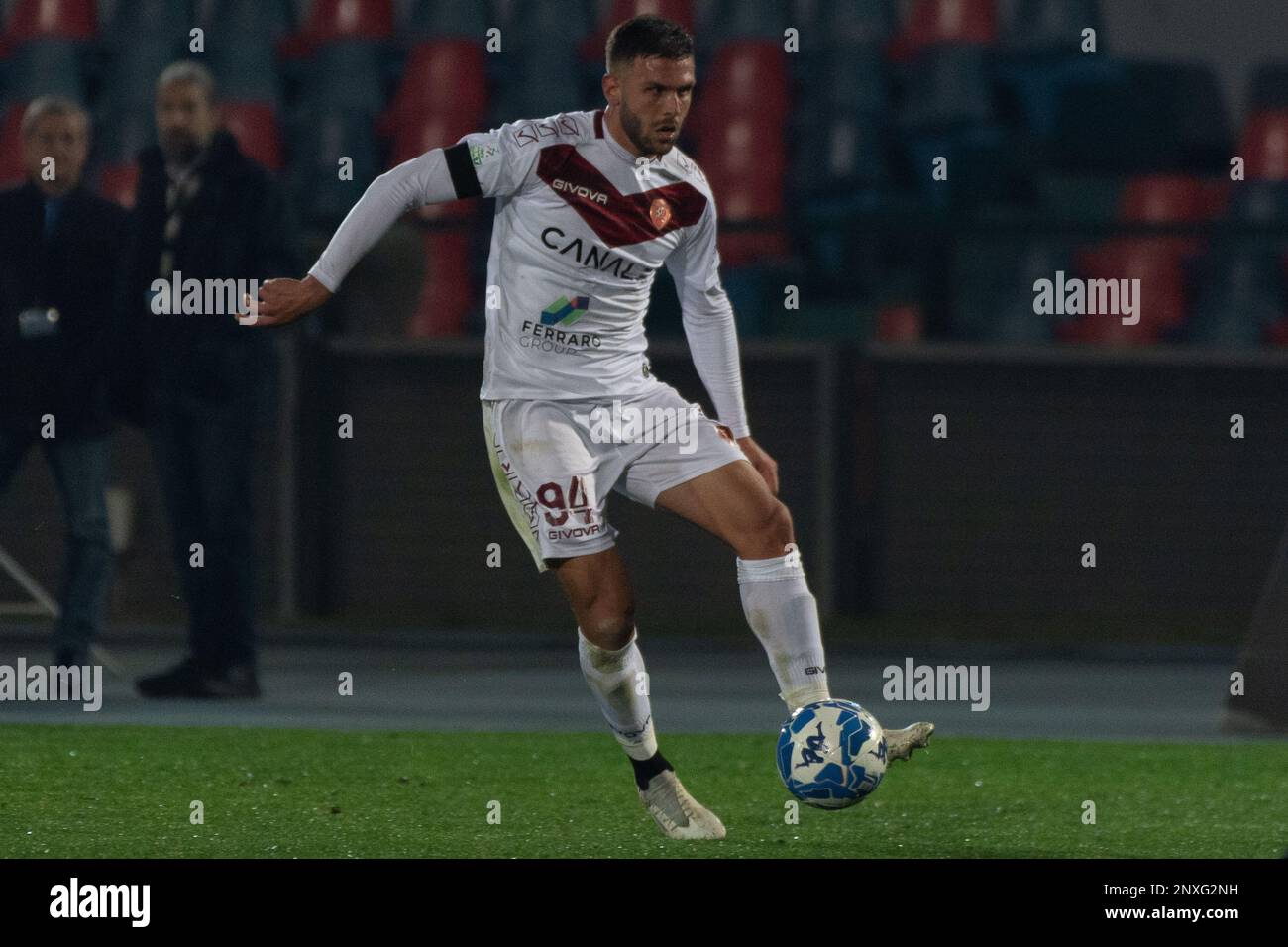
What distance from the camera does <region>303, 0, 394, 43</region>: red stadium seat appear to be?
54.2 feet

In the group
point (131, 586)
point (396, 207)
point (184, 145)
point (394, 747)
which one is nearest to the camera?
point (396, 207)

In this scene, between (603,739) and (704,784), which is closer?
(704,784)

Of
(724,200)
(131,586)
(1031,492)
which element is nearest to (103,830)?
(131,586)

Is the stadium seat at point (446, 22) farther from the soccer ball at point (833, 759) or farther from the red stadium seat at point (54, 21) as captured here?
the soccer ball at point (833, 759)

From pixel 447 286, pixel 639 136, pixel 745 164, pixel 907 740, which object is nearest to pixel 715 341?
pixel 639 136

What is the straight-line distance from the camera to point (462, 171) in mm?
6262

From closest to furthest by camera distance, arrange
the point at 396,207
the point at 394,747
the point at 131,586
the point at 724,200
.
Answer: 1. the point at 396,207
2. the point at 394,747
3. the point at 131,586
4. the point at 724,200

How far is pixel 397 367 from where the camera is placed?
12.7 metres

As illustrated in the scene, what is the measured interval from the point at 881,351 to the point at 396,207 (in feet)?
22.6

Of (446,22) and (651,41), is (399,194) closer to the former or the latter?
(651,41)

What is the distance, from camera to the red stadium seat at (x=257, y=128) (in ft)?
52.6

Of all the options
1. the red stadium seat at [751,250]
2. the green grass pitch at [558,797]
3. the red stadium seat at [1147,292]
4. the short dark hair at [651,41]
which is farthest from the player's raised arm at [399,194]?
the red stadium seat at [1147,292]

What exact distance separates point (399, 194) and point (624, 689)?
1340 mm

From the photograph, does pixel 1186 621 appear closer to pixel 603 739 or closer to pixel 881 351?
pixel 881 351
